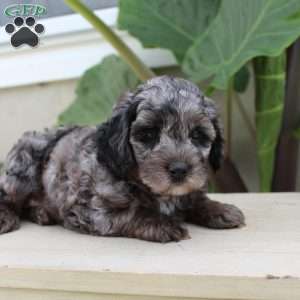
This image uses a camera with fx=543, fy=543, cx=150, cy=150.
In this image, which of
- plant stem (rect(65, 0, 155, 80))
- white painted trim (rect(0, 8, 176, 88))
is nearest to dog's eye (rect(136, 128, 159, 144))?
plant stem (rect(65, 0, 155, 80))

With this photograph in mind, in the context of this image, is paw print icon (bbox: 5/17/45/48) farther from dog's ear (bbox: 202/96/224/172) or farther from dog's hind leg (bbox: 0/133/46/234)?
dog's ear (bbox: 202/96/224/172)

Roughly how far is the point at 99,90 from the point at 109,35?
0.48 metres

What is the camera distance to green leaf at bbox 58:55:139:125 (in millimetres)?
2785

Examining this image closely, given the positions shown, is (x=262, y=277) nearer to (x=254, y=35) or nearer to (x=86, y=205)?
(x=86, y=205)

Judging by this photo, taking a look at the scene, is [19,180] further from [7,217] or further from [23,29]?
[23,29]

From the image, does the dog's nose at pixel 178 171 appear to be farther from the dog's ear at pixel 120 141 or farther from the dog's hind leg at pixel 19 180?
the dog's hind leg at pixel 19 180

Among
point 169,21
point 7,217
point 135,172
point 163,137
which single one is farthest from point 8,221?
point 169,21

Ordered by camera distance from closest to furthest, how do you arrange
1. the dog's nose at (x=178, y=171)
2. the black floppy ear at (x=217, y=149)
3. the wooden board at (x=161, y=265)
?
the wooden board at (x=161, y=265) → the dog's nose at (x=178, y=171) → the black floppy ear at (x=217, y=149)

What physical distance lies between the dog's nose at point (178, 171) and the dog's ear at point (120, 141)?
0.61 ft

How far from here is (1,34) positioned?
2.94 metres

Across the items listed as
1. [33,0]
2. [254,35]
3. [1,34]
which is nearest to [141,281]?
[254,35]

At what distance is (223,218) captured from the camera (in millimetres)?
1854

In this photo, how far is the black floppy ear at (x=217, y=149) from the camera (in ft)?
6.01

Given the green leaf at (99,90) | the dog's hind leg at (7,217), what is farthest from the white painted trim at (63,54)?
the dog's hind leg at (7,217)
